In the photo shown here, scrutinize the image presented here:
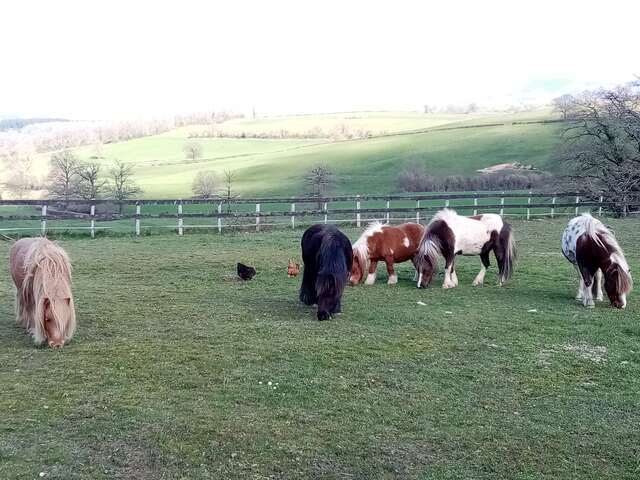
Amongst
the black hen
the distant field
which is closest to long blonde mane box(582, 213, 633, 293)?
the black hen

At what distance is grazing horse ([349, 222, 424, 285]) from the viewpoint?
10.9 m

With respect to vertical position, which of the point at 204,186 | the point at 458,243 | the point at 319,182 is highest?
the point at 319,182

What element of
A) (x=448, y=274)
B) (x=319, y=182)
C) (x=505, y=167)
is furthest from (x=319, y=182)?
(x=448, y=274)

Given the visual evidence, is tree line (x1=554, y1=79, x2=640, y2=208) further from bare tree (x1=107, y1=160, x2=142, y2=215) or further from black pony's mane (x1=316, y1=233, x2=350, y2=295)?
bare tree (x1=107, y1=160, x2=142, y2=215)

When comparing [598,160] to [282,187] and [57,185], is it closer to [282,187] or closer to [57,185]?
[282,187]

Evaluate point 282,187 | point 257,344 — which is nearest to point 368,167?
point 282,187

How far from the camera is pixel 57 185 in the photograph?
33.7 metres

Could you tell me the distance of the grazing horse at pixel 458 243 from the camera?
10.6 meters

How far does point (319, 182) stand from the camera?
1665 inches

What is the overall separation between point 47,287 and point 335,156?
56.3 meters

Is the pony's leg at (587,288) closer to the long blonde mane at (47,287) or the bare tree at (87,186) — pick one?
the long blonde mane at (47,287)

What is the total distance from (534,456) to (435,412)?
968mm

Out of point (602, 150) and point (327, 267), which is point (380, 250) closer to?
point (327, 267)

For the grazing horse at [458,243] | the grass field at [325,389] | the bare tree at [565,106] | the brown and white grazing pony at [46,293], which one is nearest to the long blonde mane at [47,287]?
the brown and white grazing pony at [46,293]
